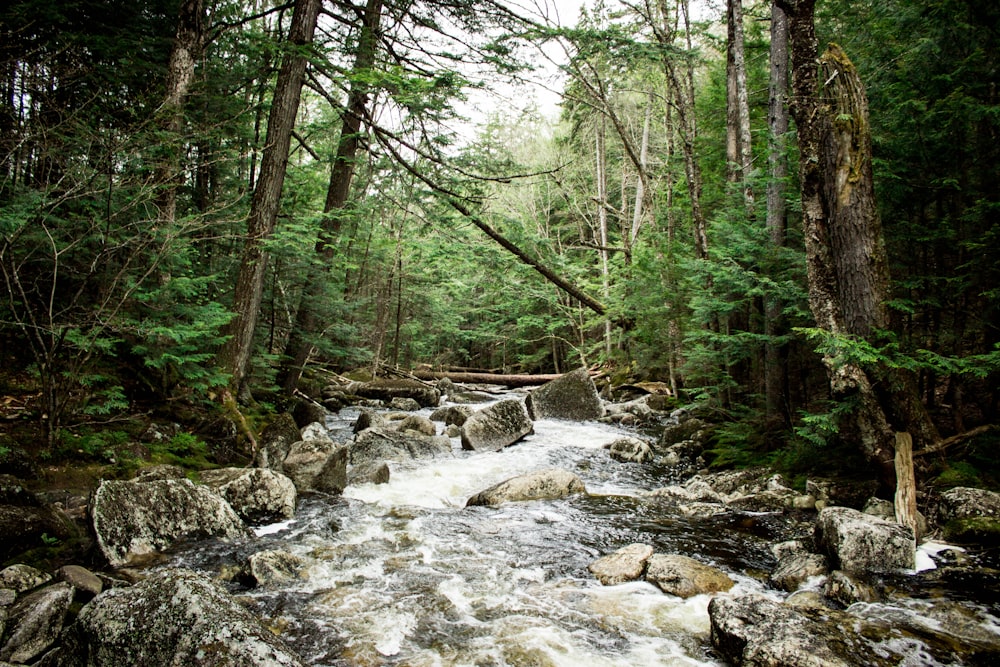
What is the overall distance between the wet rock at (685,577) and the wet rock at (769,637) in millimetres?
624

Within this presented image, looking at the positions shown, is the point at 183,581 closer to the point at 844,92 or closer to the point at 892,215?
the point at 844,92

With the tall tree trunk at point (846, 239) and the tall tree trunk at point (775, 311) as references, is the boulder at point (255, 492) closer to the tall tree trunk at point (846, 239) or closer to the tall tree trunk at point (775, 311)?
the tall tree trunk at point (846, 239)

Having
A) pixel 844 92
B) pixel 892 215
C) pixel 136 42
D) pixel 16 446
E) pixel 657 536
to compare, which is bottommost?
pixel 657 536

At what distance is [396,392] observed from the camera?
1614cm

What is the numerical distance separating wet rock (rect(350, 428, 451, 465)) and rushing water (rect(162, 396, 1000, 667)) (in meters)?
1.06

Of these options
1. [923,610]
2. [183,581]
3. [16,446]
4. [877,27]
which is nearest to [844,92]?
[877,27]

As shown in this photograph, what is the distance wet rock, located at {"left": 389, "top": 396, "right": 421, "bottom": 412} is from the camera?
14.9m

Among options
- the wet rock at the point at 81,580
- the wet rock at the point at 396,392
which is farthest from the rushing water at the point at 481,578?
the wet rock at the point at 396,392

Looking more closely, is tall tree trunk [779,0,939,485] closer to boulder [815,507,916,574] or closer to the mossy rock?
the mossy rock

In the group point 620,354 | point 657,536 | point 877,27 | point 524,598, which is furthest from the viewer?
point 620,354

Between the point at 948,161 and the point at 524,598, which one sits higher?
the point at 948,161

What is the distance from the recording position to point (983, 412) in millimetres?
5402

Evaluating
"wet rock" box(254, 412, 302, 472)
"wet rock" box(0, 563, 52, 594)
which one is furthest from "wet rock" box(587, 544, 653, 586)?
"wet rock" box(254, 412, 302, 472)

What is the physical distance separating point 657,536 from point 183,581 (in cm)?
438
